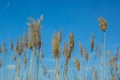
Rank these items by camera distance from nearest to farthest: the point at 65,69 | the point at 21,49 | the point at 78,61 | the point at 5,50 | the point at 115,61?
the point at 65,69
the point at 78,61
the point at 21,49
the point at 115,61
the point at 5,50

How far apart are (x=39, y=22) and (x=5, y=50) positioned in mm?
3532

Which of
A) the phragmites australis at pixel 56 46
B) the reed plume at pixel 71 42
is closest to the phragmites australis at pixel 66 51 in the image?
the reed plume at pixel 71 42

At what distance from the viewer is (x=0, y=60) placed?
30.7 ft

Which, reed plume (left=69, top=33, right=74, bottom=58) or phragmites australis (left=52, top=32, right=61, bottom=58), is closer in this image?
phragmites australis (left=52, top=32, right=61, bottom=58)

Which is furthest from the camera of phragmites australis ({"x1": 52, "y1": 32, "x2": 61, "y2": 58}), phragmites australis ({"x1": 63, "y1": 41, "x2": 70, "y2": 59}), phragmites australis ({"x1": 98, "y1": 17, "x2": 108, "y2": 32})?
phragmites australis ({"x1": 98, "y1": 17, "x2": 108, "y2": 32})

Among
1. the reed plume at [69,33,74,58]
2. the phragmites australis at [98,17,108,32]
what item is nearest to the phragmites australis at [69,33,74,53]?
the reed plume at [69,33,74,58]

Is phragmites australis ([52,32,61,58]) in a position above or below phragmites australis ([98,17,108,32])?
below

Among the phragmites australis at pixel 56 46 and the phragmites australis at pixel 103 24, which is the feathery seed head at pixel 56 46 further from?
the phragmites australis at pixel 103 24

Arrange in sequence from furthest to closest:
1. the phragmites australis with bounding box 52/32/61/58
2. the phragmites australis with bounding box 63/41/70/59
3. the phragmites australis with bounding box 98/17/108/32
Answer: the phragmites australis with bounding box 98/17/108/32
the phragmites australis with bounding box 63/41/70/59
the phragmites australis with bounding box 52/32/61/58

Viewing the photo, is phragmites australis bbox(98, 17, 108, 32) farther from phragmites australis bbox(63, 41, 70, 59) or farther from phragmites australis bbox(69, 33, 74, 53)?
phragmites australis bbox(63, 41, 70, 59)

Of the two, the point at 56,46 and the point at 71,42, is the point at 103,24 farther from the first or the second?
the point at 56,46

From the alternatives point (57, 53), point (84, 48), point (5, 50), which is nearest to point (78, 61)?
point (84, 48)

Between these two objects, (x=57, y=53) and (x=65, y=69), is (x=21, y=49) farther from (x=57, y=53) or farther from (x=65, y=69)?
(x=57, y=53)

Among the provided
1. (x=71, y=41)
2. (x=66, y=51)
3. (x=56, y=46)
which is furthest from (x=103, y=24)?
(x=56, y=46)
